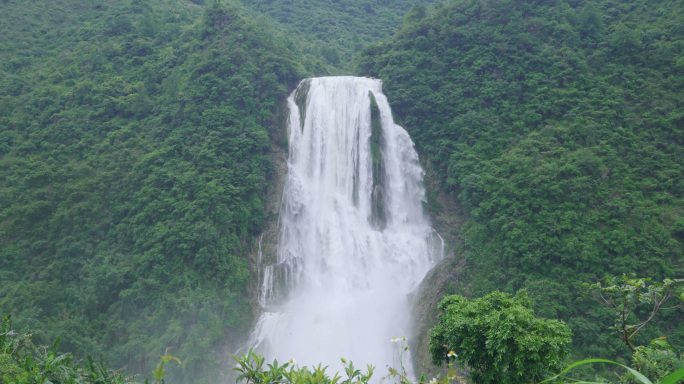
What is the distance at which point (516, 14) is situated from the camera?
2650 cm

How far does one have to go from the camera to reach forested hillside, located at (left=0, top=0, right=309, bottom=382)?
18.2m

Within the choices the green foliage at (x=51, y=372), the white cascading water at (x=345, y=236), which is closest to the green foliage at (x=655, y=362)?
the green foliage at (x=51, y=372)

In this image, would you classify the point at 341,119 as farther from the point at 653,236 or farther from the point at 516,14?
the point at 653,236

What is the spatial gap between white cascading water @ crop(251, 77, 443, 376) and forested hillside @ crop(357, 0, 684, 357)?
1990mm

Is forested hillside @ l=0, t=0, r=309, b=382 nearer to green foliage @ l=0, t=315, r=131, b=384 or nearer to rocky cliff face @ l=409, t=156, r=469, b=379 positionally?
rocky cliff face @ l=409, t=156, r=469, b=379

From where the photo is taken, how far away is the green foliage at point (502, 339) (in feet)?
23.9

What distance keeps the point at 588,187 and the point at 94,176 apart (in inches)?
919

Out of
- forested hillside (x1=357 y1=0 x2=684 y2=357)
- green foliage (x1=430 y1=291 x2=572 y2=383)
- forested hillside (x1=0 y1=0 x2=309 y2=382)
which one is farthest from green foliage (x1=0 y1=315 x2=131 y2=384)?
forested hillside (x1=357 y1=0 x2=684 y2=357)

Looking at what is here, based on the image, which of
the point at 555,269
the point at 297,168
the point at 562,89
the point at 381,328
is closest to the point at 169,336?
the point at 381,328

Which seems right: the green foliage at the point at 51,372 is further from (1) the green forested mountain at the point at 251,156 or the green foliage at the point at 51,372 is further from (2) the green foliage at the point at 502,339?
(1) the green forested mountain at the point at 251,156

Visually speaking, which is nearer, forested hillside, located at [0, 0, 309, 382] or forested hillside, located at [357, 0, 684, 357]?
forested hillside, located at [357, 0, 684, 357]

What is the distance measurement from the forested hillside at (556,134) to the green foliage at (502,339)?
29.8 feet

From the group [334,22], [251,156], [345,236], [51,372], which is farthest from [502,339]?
[334,22]

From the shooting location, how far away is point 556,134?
834 inches
